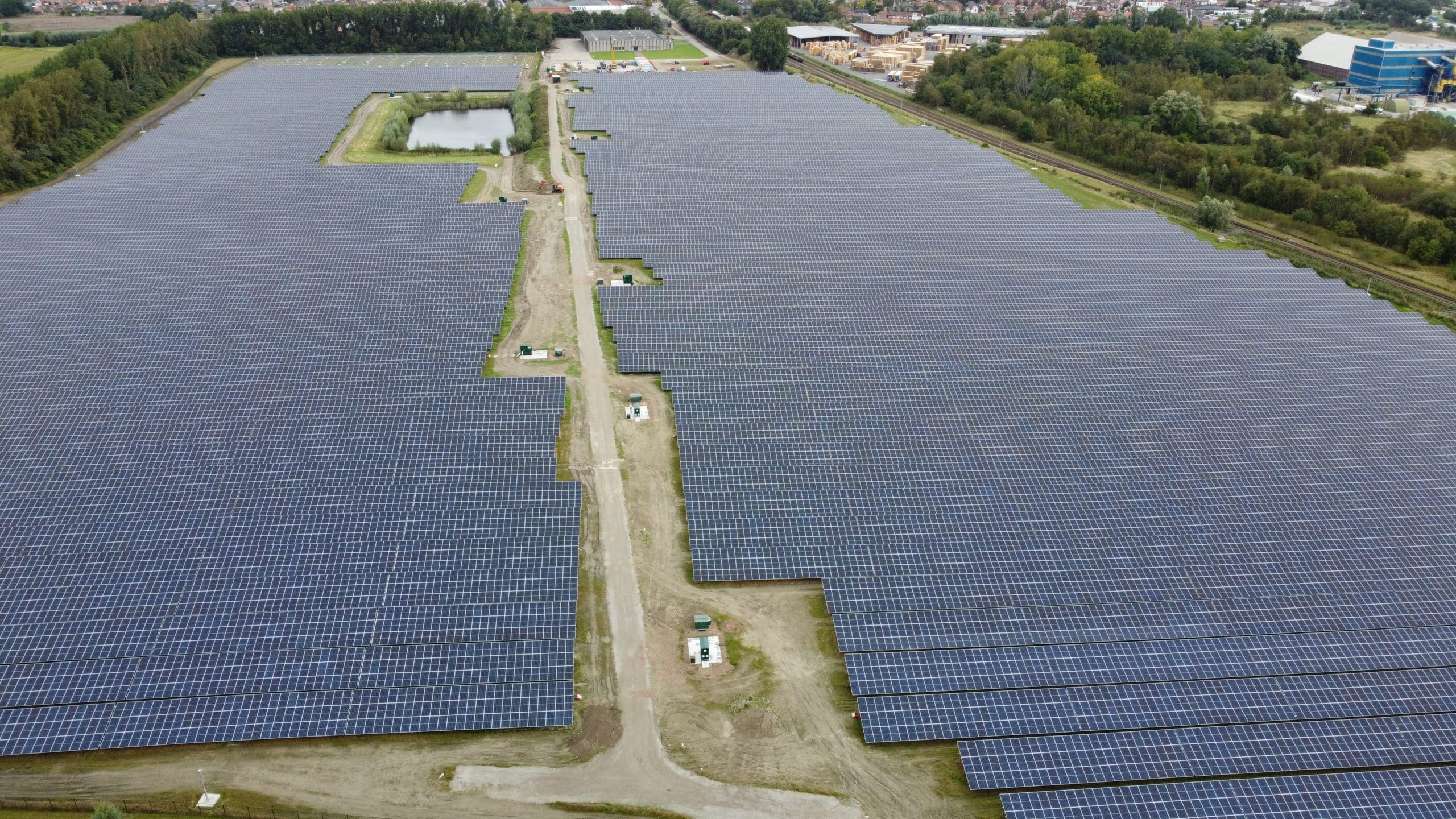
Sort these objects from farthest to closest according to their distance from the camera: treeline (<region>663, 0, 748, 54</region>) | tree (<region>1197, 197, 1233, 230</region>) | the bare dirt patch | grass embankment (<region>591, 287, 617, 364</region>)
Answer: treeline (<region>663, 0, 748, 54</region>) < tree (<region>1197, 197, 1233, 230</region>) < grass embankment (<region>591, 287, 617, 364</region>) < the bare dirt patch

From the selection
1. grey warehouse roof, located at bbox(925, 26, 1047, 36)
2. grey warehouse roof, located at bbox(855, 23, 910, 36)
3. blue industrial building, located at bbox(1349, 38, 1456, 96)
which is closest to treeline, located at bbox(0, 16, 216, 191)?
grey warehouse roof, located at bbox(855, 23, 910, 36)

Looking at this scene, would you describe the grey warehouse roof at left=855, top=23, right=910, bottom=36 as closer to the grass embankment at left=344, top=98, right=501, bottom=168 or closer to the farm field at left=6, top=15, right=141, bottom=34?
the grass embankment at left=344, top=98, right=501, bottom=168

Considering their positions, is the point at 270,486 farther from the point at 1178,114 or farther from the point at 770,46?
the point at 770,46

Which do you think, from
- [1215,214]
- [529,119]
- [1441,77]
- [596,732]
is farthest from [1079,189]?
[1441,77]

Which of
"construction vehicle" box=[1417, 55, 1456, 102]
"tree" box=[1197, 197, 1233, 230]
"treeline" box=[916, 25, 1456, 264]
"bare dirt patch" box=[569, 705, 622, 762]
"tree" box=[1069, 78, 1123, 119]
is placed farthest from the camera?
"construction vehicle" box=[1417, 55, 1456, 102]

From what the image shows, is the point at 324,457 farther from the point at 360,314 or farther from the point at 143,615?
the point at 360,314

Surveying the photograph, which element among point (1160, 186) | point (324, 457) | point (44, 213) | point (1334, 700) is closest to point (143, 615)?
point (324, 457)
